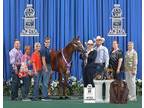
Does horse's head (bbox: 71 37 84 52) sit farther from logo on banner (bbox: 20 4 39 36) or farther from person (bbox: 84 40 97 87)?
logo on banner (bbox: 20 4 39 36)

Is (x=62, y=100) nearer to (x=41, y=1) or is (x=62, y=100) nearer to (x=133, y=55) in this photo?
(x=133, y=55)

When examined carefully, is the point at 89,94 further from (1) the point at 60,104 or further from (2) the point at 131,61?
(2) the point at 131,61

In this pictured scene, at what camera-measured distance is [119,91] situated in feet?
34.7

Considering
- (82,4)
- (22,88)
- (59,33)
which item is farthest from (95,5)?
(22,88)

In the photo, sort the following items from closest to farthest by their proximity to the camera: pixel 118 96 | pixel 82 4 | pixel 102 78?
pixel 118 96 → pixel 102 78 → pixel 82 4

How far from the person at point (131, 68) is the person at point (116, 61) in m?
0.17

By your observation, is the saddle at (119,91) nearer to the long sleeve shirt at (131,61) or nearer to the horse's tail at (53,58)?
the long sleeve shirt at (131,61)

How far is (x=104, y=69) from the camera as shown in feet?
36.8

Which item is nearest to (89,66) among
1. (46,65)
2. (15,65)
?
(46,65)

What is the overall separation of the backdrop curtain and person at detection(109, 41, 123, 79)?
1.45m

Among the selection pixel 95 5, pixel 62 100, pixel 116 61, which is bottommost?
pixel 62 100

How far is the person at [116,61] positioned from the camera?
11.2 metres

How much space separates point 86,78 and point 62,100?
705 mm

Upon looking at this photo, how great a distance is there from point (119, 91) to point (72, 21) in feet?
9.23
